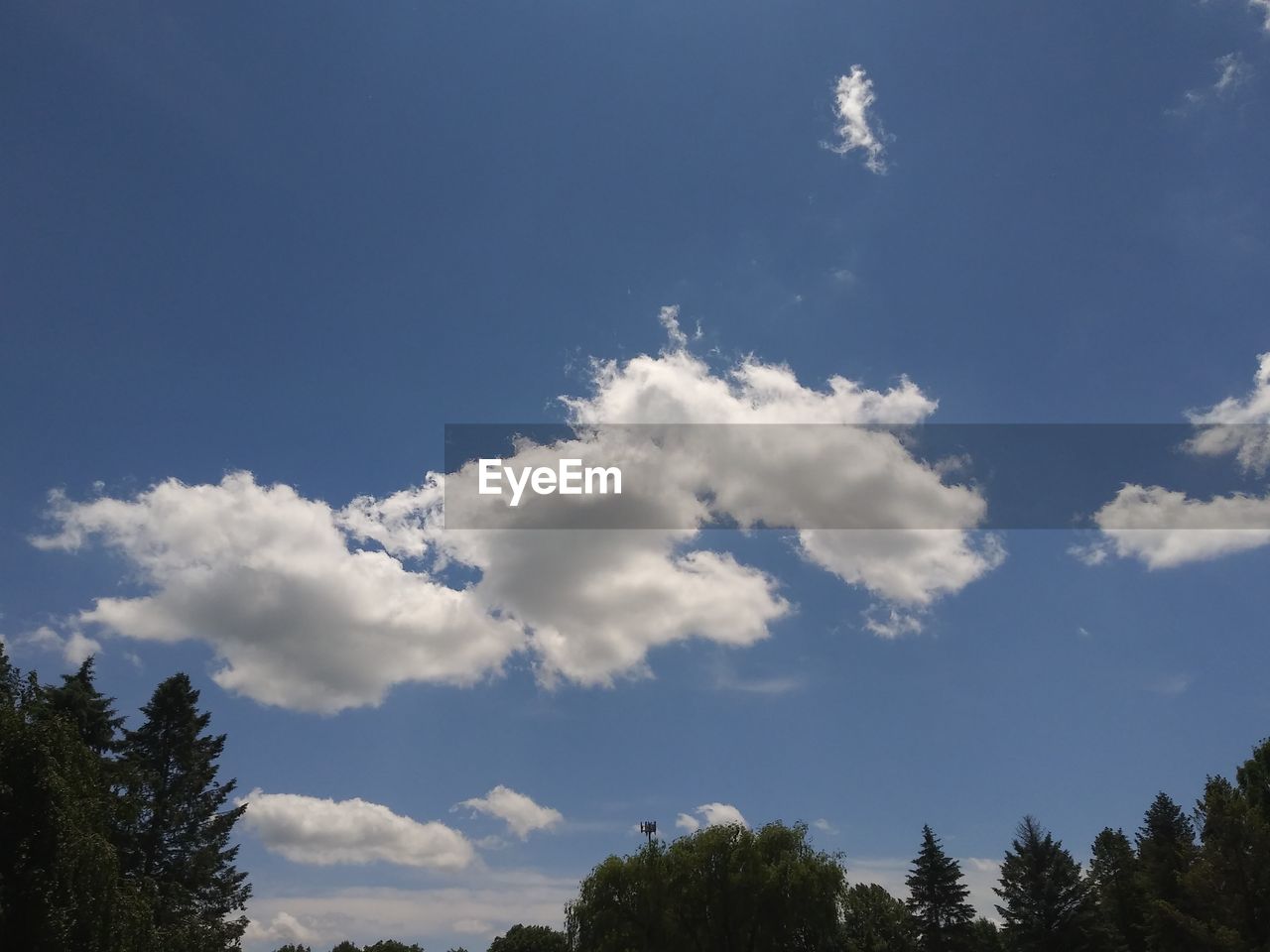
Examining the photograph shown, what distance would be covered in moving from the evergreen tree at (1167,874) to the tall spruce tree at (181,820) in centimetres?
4299

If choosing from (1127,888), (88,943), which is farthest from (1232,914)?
(88,943)

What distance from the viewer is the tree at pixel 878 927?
54.0 m

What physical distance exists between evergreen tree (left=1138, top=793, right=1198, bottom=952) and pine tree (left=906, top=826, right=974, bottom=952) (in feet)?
32.4

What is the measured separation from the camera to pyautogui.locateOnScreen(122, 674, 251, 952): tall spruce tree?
1452 inches

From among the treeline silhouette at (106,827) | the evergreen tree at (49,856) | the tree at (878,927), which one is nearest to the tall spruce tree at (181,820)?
the treeline silhouette at (106,827)

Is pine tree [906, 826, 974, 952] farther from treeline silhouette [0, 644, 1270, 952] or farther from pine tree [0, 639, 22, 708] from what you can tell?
pine tree [0, 639, 22, 708]

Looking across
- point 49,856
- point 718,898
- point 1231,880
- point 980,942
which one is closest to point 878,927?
point 980,942

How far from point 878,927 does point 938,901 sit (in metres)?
8.67

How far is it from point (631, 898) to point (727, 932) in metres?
5.11

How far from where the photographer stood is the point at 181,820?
39031 mm

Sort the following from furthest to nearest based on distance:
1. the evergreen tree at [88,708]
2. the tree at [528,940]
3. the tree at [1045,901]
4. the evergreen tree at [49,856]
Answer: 1. the tree at [528,940]
2. the tree at [1045,901]
3. the evergreen tree at [88,708]
4. the evergreen tree at [49,856]

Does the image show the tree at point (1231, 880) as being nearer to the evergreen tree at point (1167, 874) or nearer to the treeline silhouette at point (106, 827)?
the evergreen tree at point (1167, 874)

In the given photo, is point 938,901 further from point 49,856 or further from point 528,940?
point 528,940

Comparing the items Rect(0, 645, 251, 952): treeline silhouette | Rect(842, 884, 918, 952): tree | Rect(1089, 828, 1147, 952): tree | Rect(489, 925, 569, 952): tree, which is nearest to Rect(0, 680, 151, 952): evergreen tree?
Rect(0, 645, 251, 952): treeline silhouette
